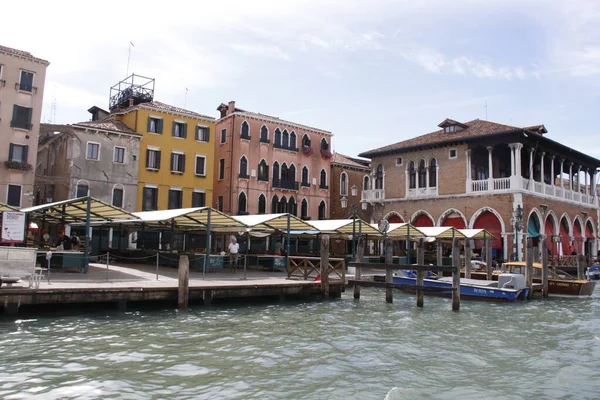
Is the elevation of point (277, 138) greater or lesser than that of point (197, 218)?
greater

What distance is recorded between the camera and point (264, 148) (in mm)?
36406

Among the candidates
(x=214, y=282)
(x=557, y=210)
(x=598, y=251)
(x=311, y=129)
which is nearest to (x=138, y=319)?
(x=214, y=282)

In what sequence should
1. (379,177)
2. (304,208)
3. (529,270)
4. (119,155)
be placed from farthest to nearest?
(379,177), (304,208), (119,155), (529,270)

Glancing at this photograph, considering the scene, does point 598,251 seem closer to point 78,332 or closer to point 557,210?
point 557,210

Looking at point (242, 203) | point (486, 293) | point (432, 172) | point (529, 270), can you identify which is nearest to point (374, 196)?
point (432, 172)

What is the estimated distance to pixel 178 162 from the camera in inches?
1321

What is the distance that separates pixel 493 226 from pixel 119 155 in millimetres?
21930

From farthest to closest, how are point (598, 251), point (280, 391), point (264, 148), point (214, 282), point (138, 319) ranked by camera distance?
point (598, 251), point (264, 148), point (214, 282), point (138, 319), point (280, 391)

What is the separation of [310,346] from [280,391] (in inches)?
117

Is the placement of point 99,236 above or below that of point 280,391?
above

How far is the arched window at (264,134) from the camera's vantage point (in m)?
36.3

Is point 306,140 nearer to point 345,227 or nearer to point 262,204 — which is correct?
point 262,204

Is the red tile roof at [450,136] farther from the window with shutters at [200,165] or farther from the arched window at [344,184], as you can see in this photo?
the window with shutters at [200,165]

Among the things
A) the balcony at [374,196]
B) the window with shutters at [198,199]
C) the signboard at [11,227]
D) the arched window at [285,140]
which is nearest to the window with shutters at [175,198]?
the window with shutters at [198,199]
